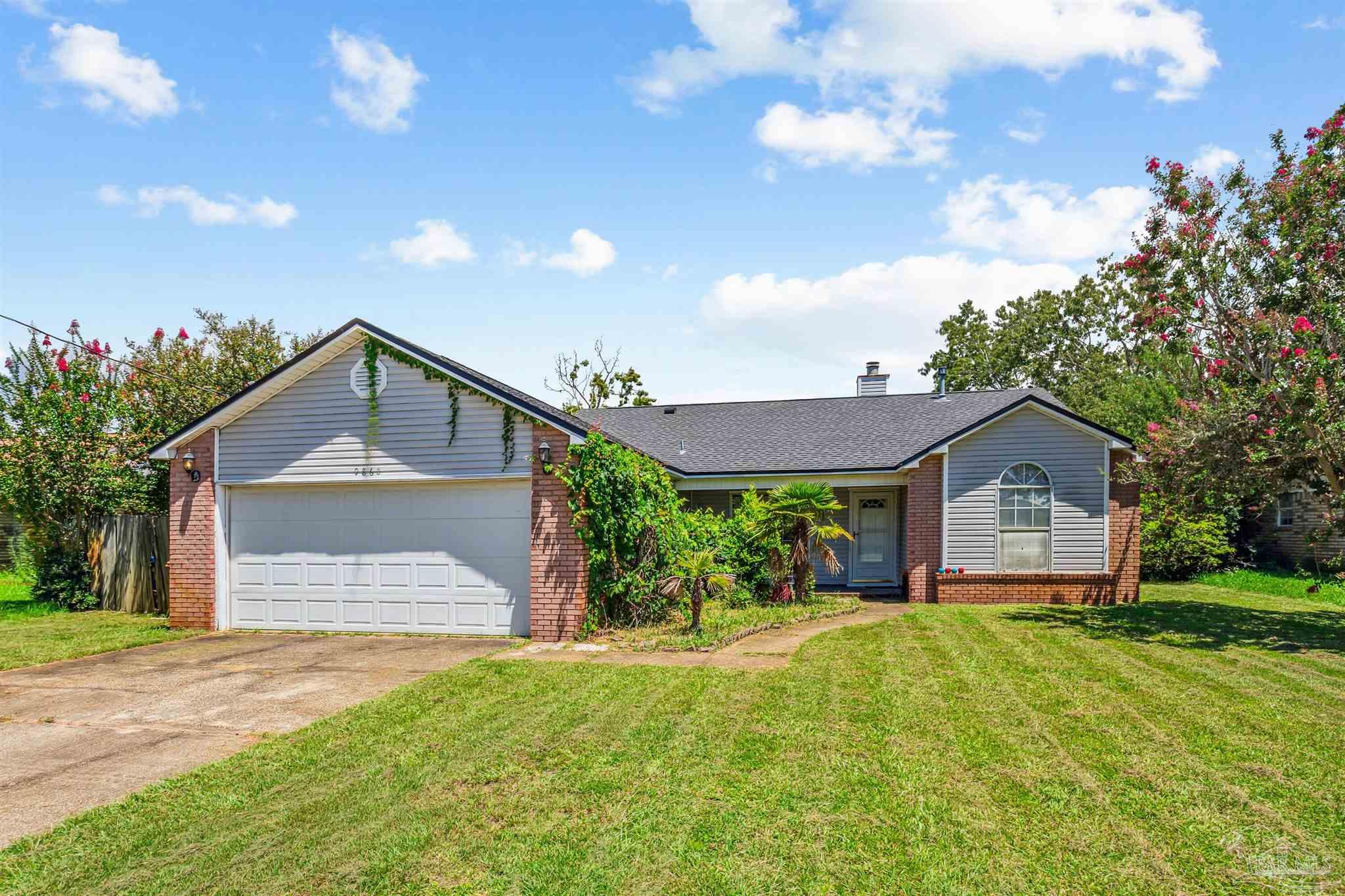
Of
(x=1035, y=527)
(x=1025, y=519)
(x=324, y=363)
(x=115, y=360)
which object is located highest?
(x=115, y=360)

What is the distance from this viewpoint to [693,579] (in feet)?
35.0

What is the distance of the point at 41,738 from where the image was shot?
638 cm

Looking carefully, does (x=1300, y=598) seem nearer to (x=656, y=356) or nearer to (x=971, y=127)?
(x=971, y=127)

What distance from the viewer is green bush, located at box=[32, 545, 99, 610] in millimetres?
15195

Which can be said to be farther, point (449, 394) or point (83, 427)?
point (83, 427)

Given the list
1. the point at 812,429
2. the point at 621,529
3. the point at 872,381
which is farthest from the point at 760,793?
the point at 872,381

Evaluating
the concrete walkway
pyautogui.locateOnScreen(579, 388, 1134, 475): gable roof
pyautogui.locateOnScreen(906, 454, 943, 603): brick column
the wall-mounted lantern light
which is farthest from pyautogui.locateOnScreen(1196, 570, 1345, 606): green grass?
the wall-mounted lantern light

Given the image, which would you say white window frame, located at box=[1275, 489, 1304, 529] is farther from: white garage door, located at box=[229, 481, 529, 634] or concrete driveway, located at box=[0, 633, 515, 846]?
concrete driveway, located at box=[0, 633, 515, 846]

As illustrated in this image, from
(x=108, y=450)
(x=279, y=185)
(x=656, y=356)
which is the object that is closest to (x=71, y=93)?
(x=279, y=185)

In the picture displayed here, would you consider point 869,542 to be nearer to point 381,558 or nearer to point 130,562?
point 381,558

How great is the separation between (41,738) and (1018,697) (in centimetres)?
849

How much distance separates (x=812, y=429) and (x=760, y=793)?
1450 cm

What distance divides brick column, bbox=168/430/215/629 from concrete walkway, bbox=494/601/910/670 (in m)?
5.50

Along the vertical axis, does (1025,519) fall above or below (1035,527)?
above
